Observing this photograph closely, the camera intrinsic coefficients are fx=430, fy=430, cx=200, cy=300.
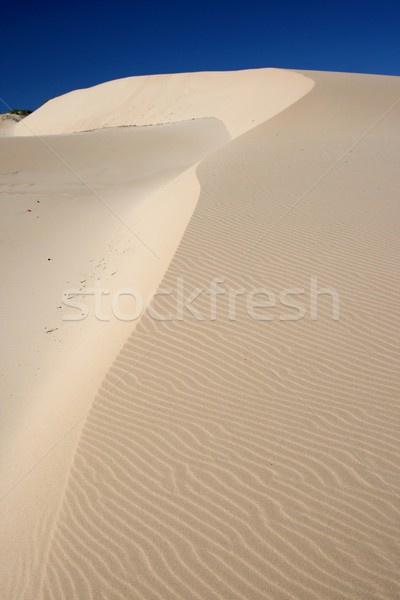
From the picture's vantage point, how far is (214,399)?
391cm

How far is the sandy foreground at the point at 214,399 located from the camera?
282 centimetres

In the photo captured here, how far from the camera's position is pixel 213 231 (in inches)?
277

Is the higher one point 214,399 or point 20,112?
point 20,112

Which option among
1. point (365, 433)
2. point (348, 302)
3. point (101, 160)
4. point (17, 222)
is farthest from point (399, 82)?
point (365, 433)

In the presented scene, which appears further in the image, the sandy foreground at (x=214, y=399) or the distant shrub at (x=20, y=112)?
the distant shrub at (x=20, y=112)

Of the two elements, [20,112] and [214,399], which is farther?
[20,112]

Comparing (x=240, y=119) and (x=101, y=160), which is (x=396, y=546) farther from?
(x=240, y=119)

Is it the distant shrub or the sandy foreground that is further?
the distant shrub

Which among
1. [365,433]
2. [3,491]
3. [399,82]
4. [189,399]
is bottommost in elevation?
[3,491]

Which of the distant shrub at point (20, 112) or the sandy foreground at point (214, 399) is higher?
the distant shrub at point (20, 112)

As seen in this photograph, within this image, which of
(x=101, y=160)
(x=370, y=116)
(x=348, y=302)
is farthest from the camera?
(x=101, y=160)

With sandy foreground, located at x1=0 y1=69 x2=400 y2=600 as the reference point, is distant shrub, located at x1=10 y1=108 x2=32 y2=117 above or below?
above

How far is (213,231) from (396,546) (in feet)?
16.9

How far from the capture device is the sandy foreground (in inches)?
111
